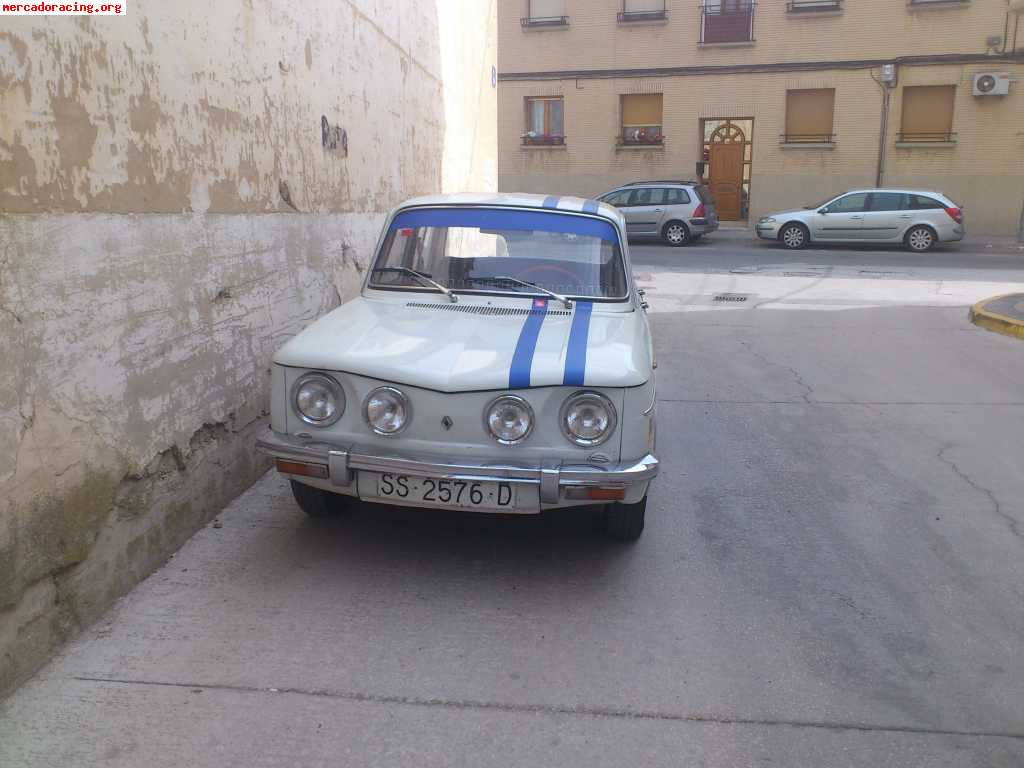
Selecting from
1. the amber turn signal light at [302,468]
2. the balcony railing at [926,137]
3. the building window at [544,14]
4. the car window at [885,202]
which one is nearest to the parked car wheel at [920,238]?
the car window at [885,202]

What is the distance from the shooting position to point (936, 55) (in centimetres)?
2366

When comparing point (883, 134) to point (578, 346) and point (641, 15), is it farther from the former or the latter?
point (578, 346)

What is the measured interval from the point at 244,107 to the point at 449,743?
11.7ft

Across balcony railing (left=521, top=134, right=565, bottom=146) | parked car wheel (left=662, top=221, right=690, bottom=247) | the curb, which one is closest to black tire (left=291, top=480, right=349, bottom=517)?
the curb

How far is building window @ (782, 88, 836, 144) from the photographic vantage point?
24.8m

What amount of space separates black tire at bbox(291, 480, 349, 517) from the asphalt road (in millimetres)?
77

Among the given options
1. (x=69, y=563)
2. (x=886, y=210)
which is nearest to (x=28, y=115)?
(x=69, y=563)

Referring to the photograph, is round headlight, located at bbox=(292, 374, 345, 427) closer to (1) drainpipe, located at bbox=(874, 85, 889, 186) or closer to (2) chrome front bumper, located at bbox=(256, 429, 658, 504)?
(2) chrome front bumper, located at bbox=(256, 429, 658, 504)

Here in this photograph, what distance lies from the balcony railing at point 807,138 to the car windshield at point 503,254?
71.6 ft

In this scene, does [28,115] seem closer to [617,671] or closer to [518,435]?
[518,435]

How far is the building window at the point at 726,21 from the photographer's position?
24.8m

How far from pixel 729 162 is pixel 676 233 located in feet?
18.7

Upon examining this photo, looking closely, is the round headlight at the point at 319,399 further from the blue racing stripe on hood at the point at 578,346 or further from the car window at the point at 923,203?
the car window at the point at 923,203

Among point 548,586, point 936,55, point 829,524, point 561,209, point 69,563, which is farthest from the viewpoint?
point 936,55
